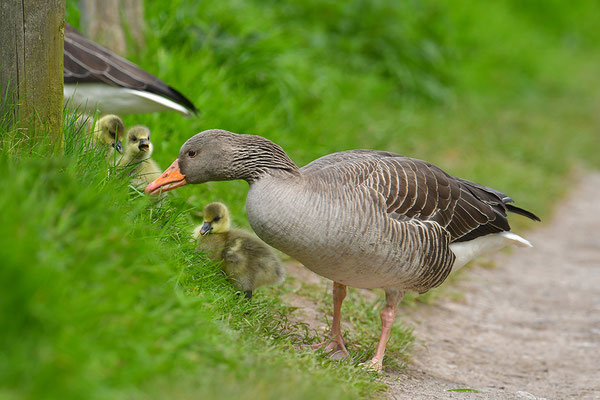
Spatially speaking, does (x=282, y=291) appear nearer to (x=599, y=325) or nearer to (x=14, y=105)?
(x=14, y=105)

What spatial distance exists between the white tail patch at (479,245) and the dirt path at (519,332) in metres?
0.78

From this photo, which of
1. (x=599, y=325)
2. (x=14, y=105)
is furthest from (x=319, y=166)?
(x=599, y=325)

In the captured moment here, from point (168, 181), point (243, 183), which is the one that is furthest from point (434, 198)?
point (243, 183)

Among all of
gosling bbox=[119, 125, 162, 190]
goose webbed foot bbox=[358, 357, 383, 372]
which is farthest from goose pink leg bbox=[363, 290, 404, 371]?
gosling bbox=[119, 125, 162, 190]

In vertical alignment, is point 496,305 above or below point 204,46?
below

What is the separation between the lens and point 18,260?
2623mm

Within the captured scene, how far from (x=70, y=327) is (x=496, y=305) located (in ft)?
16.0

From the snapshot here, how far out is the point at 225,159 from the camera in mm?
4109

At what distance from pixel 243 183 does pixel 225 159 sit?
2.60m

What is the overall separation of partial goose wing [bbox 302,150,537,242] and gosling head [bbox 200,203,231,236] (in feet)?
2.01

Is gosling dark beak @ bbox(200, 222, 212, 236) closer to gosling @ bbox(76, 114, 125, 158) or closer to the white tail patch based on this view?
gosling @ bbox(76, 114, 125, 158)

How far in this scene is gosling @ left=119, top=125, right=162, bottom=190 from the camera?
4762 millimetres

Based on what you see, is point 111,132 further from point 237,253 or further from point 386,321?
point 386,321

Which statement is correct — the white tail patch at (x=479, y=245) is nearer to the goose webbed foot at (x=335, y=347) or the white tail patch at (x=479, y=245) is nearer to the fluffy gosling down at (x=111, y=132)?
the goose webbed foot at (x=335, y=347)
